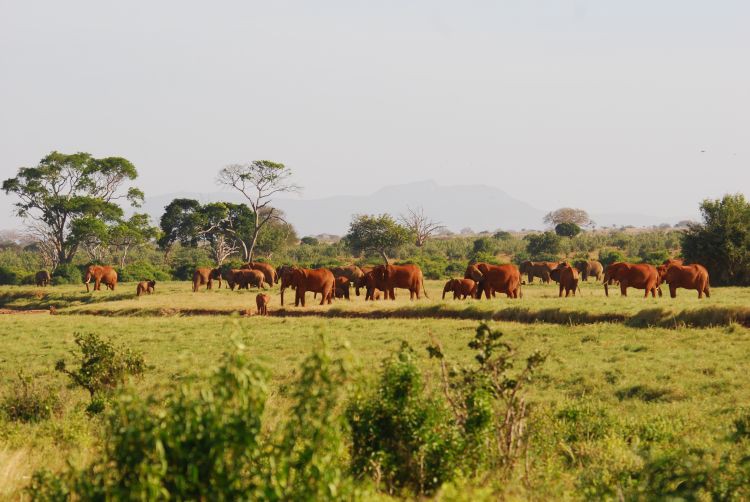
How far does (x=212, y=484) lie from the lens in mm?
5129

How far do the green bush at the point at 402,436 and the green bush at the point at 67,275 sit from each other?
2075 inches

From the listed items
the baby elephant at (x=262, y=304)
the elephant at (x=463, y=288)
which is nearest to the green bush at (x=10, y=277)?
the baby elephant at (x=262, y=304)

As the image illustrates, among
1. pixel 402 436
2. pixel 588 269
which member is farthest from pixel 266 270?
pixel 402 436

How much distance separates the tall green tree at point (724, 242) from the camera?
39750 millimetres

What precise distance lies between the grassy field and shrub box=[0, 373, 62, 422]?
1.35 ft

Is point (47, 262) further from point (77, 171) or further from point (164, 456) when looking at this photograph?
point (164, 456)

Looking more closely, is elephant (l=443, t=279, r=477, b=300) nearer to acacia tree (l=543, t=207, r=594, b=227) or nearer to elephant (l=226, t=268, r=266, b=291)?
elephant (l=226, t=268, r=266, b=291)

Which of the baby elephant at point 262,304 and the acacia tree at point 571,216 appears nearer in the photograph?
the baby elephant at point 262,304

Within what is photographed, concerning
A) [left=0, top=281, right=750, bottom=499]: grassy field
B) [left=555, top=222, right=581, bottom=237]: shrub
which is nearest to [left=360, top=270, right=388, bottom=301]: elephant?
[left=0, top=281, right=750, bottom=499]: grassy field

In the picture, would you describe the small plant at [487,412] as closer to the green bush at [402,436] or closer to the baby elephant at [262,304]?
the green bush at [402,436]

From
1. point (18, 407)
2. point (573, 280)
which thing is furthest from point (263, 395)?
point (573, 280)

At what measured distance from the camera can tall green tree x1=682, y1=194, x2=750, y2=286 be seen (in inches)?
1565

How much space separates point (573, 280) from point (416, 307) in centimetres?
1060

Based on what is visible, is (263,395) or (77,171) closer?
(263,395)
